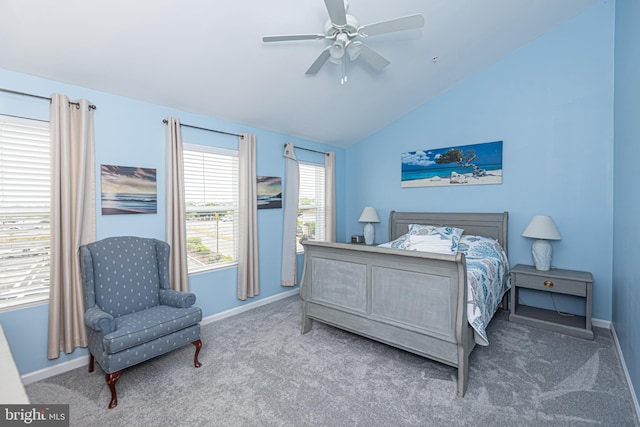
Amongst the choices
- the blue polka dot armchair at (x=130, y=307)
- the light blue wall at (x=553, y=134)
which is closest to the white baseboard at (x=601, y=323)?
the light blue wall at (x=553, y=134)

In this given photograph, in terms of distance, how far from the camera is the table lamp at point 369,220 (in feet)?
16.3

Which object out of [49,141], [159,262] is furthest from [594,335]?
[49,141]

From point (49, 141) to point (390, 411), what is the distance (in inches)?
134

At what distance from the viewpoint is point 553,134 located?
362 cm

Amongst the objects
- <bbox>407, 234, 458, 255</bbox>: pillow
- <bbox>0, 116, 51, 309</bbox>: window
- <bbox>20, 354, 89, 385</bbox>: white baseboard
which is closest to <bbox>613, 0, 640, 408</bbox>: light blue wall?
<bbox>407, 234, 458, 255</bbox>: pillow

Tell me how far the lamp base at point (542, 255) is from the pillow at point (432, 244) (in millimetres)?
895

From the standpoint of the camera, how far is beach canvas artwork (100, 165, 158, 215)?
2.79 metres

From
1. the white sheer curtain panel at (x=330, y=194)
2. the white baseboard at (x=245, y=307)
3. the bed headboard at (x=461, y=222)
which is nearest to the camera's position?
the white baseboard at (x=245, y=307)

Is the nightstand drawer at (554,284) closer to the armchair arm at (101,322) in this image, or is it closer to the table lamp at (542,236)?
the table lamp at (542,236)

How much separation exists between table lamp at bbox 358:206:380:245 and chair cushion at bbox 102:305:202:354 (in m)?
3.09

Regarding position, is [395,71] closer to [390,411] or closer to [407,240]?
[407,240]

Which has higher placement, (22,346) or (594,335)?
(22,346)

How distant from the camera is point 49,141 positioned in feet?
8.17

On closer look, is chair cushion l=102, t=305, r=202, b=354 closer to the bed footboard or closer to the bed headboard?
the bed footboard
